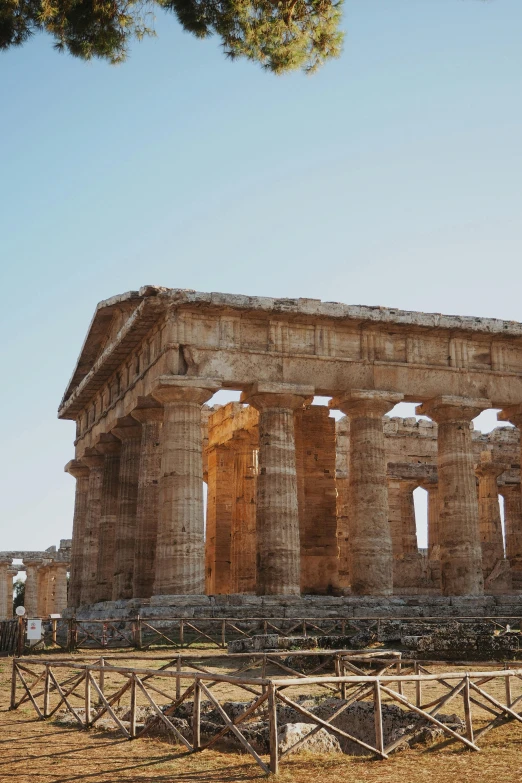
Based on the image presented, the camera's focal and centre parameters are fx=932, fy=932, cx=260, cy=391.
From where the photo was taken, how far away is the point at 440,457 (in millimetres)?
27438

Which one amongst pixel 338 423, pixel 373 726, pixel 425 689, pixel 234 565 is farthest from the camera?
pixel 338 423

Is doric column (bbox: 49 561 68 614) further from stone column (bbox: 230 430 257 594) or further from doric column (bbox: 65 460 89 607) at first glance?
stone column (bbox: 230 430 257 594)

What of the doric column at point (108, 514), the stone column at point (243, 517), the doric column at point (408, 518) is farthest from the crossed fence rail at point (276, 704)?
the doric column at point (408, 518)

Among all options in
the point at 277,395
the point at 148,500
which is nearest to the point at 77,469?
the point at 148,500

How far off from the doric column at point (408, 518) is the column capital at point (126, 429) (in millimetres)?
15105

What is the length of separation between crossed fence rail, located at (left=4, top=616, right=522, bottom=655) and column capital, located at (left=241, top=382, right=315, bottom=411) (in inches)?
242

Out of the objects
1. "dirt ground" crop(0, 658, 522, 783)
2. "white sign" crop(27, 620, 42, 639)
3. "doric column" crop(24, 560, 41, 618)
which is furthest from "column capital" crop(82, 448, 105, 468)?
"doric column" crop(24, 560, 41, 618)

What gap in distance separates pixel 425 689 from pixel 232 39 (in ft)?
32.7

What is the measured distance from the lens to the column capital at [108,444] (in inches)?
1214

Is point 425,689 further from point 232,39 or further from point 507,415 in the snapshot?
point 507,415

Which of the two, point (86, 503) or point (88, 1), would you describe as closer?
point (88, 1)

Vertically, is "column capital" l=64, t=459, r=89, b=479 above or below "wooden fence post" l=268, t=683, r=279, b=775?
above

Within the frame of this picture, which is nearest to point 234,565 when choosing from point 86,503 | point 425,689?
point 86,503

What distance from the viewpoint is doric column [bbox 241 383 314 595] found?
80.0ft
